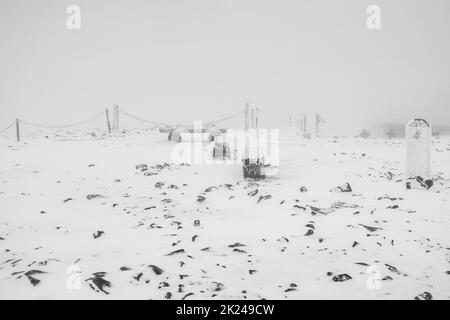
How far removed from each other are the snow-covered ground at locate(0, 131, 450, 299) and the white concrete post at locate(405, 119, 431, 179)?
0.45m

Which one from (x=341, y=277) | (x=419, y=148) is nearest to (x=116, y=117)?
(x=419, y=148)

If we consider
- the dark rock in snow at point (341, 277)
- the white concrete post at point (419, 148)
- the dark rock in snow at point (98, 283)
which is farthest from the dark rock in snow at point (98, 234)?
the white concrete post at point (419, 148)

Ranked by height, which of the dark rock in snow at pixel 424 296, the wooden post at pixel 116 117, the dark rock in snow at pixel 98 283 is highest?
the wooden post at pixel 116 117

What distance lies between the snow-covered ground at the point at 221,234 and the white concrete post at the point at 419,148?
450 millimetres

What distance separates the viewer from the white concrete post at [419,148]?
26.9 feet

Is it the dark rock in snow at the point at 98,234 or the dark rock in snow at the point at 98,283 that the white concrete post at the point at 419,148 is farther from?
the dark rock in snow at the point at 98,283

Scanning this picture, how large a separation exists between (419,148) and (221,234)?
5.94 meters

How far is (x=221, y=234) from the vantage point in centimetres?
534

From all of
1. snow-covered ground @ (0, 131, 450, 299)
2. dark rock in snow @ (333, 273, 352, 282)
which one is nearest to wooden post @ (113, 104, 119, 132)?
snow-covered ground @ (0, 131, 450, 299)

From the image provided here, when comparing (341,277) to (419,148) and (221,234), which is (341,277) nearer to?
(221,234)

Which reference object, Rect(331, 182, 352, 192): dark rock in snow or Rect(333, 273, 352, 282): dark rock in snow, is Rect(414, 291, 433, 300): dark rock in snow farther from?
Rect(331, 182, 352, 192): dark rock in snow

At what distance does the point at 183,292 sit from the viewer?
3561mm
